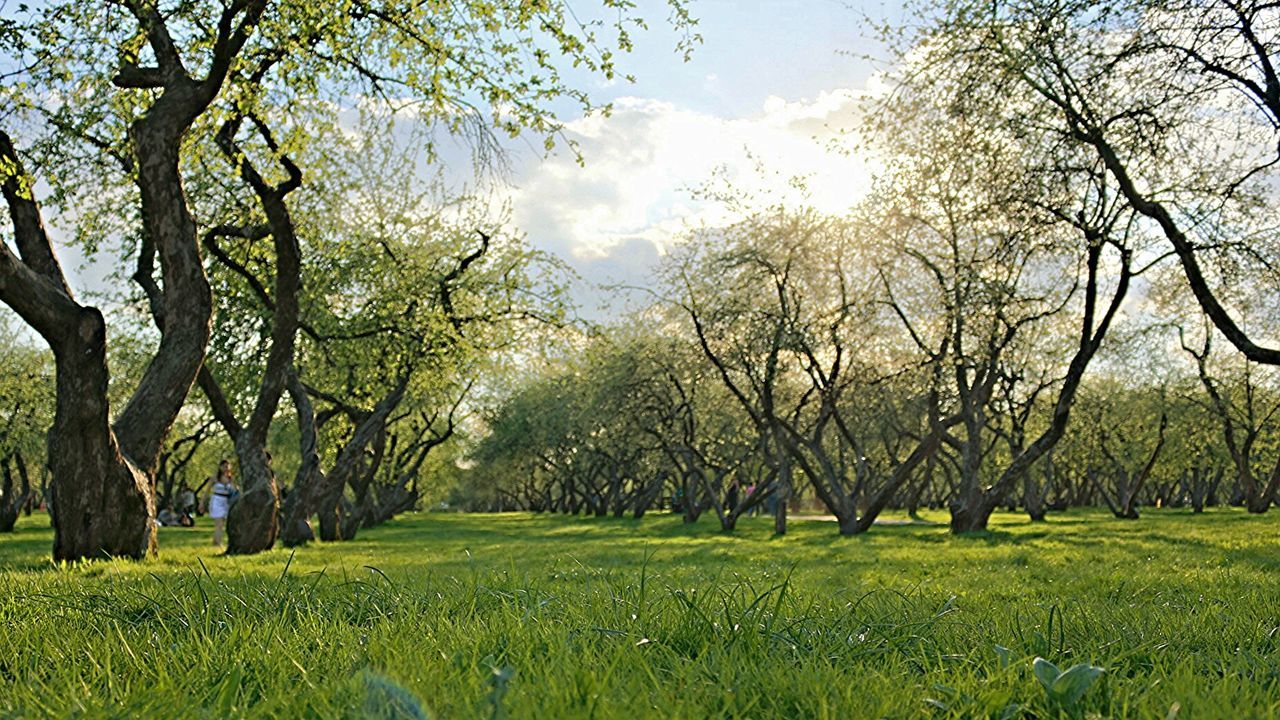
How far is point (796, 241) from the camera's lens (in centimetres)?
2639

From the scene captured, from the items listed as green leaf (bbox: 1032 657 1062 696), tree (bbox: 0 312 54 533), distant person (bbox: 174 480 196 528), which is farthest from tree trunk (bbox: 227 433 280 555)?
distant person (bbox: 174 480 196 528)

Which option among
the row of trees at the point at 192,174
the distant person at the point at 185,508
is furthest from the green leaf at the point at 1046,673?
the distant person at the point at 185,508

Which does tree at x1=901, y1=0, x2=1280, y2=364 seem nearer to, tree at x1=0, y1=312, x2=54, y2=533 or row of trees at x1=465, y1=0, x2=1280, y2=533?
row of trees at x1=465, y1=0, x2=1280, y2=533

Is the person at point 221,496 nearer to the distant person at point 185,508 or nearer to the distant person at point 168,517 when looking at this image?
the distant person at point 185,508

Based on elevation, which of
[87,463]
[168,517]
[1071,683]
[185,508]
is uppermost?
[87,463]

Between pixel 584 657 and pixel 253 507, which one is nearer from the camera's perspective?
pixel 584 657

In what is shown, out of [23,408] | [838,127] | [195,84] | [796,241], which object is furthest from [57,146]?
[23,408]

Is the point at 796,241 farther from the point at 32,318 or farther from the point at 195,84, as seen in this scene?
the point at 32,318

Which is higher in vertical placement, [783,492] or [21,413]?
[21,413]

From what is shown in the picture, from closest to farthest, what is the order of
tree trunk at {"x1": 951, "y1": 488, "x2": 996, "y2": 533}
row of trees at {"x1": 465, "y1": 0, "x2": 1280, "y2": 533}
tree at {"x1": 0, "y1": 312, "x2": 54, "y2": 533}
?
row of trees at {"x1": 465, "y1": 0, "x2": 1280, "y2": 533}
tree trunk at {"x1": 951, "y1": 488, "x2": 996, "y2": 533}
tree at {"x1": 0, "y1": 312, "x2": 54, "y2": 533}

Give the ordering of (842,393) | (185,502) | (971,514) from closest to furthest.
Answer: (971,514)
(842,393)
(185,502)

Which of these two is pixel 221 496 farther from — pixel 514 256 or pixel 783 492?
pixel 783 492

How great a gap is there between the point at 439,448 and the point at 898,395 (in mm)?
37719

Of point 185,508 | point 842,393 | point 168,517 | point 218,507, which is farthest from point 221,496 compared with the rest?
point 185,508
